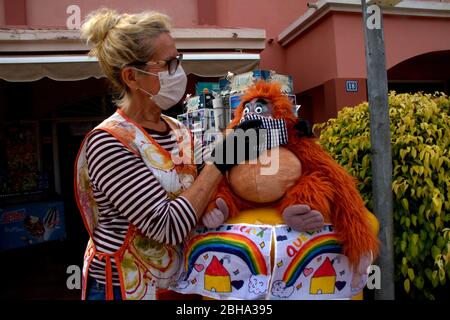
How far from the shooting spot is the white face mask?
58.1 inches

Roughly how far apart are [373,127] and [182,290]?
121 cm

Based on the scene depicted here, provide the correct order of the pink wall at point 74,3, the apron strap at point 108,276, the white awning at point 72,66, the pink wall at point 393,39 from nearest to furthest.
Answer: the apron strap at point 108,276 < the white awning at point 72,66 < the pink wall at point 393,39 < the pink wall at point 74,3

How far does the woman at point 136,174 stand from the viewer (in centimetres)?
129

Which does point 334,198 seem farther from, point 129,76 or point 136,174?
point 129,76

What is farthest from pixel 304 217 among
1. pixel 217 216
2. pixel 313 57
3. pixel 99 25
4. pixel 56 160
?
pixel 56 160

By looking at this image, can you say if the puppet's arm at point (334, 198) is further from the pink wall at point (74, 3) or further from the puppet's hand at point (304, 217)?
the pink wall at point (74, 3)

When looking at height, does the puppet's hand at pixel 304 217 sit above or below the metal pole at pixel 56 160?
below

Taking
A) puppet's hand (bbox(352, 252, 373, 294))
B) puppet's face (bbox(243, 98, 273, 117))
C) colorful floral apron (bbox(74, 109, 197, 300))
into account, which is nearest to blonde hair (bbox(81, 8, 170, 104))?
colorful floral apron (bbox(74, 109, 197, 300))

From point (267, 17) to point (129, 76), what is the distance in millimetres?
5034

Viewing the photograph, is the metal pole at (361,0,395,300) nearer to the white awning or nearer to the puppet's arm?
the puppet's arm

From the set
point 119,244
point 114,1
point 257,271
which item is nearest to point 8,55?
point 114,1

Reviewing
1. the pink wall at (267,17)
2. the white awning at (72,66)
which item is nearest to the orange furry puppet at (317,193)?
the white awning at (72,66)

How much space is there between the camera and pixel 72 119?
6414 millimetres

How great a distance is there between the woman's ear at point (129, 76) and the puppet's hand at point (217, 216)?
525 mm
